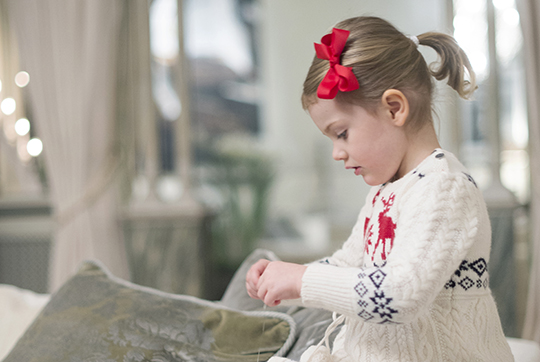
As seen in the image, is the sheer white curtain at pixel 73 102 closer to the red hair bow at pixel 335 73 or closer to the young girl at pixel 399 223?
the young girl at pixel 399 223

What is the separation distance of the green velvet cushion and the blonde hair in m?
0.49

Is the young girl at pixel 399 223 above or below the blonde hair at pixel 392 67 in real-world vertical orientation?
below

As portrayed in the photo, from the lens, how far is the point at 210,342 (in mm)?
954

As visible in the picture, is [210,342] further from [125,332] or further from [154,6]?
[154,6]

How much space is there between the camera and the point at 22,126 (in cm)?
318

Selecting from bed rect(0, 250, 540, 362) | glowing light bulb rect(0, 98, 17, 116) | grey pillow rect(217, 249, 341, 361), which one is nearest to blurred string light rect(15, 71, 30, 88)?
glowing light bulb rect(0, 98, 17, 116)

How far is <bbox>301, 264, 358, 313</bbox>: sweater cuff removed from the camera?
678 millimetres

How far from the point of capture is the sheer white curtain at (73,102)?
110 inches

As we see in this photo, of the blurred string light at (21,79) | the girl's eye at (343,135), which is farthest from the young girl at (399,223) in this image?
the blurred string light at (21,79)

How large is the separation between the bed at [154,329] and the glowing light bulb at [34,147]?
2409 mm

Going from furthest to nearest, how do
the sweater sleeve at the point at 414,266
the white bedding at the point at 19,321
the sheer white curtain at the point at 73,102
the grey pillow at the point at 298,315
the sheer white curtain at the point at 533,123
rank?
the sheer white curtain at the point at 73,102, the sheer white curtain at the point at 533,123, the white bedding at the point at 19,321, the grey pillow at the point at 298,315, the sweater sleeve at the point at 414,266

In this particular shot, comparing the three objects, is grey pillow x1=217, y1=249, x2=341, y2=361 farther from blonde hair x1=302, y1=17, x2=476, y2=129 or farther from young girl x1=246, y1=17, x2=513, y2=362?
blonde hair x1=302, y1=17, x2=476, y2=129

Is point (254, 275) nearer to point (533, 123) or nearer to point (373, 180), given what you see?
point (373, 180)

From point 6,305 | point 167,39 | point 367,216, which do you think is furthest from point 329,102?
point 167,39
